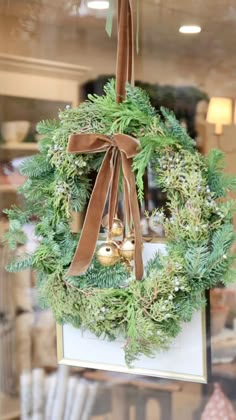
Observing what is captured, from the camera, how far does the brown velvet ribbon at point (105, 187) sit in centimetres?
A: 74

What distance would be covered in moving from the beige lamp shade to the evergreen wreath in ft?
1.11

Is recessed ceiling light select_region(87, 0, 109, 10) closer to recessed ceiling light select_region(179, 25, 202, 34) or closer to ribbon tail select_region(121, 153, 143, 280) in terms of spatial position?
recessed ceiling light select_region(179, 25, 202, 34)

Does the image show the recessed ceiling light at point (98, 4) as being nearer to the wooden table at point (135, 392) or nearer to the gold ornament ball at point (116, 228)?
the gold ornament ball at point (116, 228)

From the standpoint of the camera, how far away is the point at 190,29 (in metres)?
1.27

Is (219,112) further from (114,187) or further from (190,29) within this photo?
(114,187)

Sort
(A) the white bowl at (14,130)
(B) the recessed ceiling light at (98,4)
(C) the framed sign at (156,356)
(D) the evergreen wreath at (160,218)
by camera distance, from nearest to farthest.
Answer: (D) the evergreen wreath at (160,218) < (C) the framed sign at (156,356) < (B) the recessed ceiling light at (98,4) < (A) the white bowl at (14,130)

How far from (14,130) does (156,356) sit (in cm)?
68

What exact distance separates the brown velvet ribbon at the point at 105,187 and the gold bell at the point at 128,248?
0.02 metres

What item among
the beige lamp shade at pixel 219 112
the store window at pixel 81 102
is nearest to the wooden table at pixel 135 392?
the store window at pixel 81 102

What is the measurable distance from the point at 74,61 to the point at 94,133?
588 millimetres

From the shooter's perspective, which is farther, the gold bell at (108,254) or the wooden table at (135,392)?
the wooden table at (135,392)

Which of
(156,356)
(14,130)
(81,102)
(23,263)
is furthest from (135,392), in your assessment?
(14,130)

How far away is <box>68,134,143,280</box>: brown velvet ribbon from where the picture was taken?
29.1 inches

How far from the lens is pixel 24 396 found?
1.20m
